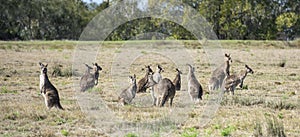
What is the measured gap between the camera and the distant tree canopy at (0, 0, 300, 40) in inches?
2151

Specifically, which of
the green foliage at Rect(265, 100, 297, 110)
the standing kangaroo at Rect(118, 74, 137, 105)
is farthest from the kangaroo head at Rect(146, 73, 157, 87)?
the green foliage at Rect(265, 100, 297, 110)

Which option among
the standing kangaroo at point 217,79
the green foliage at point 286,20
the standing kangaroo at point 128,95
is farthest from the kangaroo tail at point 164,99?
the green foliage at point 286,20

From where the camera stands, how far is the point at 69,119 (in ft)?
34.8

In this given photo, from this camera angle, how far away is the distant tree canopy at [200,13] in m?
54.6

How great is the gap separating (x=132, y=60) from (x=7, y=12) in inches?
1696

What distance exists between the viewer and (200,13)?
52406mm

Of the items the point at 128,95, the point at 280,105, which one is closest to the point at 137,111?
the point at 128,95

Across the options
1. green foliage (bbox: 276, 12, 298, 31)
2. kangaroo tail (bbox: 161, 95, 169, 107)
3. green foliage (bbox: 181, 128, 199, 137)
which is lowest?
green foliage (bbox: 181, 128, 199, 137)

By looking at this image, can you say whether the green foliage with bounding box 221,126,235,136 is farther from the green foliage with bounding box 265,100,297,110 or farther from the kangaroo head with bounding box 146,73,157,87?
the kangaroo head with bounding box 146,73,157,87

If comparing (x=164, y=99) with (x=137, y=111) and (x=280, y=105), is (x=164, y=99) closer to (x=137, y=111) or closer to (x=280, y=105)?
(x=137, y=111)

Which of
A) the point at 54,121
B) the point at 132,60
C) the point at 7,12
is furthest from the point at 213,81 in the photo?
the point at 7,12

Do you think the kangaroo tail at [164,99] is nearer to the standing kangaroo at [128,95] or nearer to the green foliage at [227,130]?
the standing kangaroo at [128,95]

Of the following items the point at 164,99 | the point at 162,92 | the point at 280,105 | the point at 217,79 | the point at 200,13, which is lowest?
the point at 280,105

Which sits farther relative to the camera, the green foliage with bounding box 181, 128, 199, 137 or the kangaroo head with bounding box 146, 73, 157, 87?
the kangaroo head with bounding box 146, 73, 157, 87
